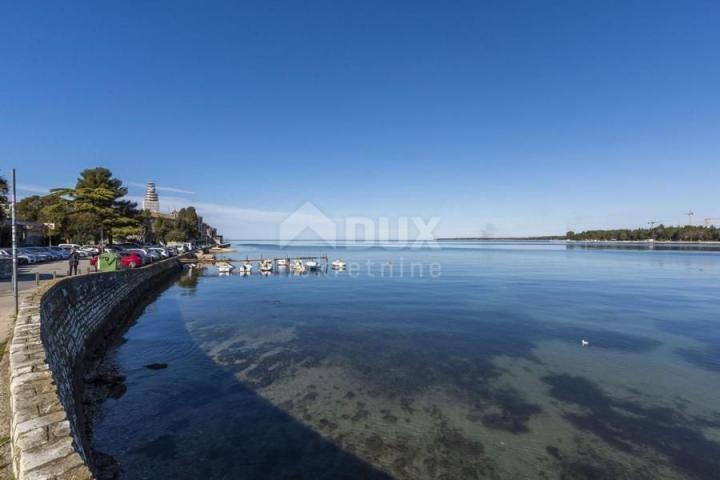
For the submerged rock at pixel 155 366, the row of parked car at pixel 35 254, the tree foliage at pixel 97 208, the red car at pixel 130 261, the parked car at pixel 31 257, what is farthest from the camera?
the tree foliage at pixel 97 208

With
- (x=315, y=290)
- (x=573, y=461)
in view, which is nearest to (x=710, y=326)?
(x=573, y=461)

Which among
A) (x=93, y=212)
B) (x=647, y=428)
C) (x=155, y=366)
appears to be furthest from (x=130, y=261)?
(x=647, y=428)

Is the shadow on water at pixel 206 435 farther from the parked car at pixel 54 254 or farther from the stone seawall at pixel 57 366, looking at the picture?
the parked car at pixel 54 254

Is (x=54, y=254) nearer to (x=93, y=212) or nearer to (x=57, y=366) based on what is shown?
(x=93, y=212)

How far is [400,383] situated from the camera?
10969mm

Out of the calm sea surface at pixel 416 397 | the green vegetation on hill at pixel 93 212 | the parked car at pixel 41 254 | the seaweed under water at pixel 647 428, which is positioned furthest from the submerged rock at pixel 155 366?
the green vegetation on hill at pixel 93 212

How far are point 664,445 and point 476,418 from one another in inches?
164

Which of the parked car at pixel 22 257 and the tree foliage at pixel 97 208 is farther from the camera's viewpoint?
the tree foliage at pixel 97 208

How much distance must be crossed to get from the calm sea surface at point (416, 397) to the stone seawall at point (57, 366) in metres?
1.38

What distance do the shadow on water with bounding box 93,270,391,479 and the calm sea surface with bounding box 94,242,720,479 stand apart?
0.04 m

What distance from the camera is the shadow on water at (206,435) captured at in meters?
6.80

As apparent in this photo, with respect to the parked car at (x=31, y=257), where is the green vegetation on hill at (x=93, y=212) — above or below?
above

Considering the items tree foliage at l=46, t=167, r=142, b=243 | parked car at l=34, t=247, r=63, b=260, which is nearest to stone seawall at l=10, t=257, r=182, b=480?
parked car at l=34, t=247, r=63, b=260

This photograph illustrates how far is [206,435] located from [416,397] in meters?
5.70
